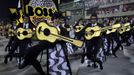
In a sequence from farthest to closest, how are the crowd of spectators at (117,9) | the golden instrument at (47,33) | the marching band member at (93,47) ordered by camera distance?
the crowd of spectators at (117,9), the marching band member at (93,47), the golden instrument at (47,33)

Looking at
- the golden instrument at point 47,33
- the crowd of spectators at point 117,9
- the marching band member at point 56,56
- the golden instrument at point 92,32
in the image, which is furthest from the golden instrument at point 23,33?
the crowd of spectators at point 117,9

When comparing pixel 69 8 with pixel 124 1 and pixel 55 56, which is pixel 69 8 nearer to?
pixel 124 1

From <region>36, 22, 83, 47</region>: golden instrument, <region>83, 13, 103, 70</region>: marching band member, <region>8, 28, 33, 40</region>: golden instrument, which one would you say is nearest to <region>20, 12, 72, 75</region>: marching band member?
<region>36, 22, 83, 47</region>: golden instrument

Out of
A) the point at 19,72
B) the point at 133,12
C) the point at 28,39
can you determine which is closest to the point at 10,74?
the point at 19,72

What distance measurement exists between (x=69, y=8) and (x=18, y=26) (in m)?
32.8

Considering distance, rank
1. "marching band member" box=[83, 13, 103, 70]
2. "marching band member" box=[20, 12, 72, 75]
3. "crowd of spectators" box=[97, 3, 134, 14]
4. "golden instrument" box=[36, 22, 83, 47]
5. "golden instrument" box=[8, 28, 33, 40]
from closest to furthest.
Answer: "golden instrument" box=[36, 22, 83, 47]
"marching band member" box=[20, 12, 72, 75]
"golden instrument" box=[8, 28, 33, 40]
"marching band member" box=[83, 13, 103, 70]
"crowd of spectators" box=[97, 3, 134, 14]

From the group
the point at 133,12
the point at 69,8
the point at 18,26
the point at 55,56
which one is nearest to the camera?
the point at 55,56

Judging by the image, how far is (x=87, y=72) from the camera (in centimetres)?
1149

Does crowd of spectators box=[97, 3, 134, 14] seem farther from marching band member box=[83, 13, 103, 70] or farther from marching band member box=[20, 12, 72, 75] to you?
marching band member box=[20, 12, 72, 75]

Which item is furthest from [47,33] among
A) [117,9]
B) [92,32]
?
[117,9]

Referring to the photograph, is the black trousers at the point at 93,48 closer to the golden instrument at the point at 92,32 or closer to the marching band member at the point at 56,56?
the golden instrument at the point at 92,32

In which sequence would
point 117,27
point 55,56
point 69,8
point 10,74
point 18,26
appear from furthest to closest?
point 69,8
point 117,27
point 18,26
point 10,74
point 55,56

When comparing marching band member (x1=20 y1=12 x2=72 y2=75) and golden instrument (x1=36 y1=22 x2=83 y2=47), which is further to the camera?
marching band member (x1=20 y1=12 x2=72 y2=75)

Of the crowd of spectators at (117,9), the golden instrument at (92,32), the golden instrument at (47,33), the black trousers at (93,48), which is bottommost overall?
the crowd of spectators at (117,9)
